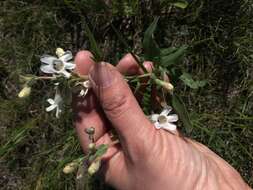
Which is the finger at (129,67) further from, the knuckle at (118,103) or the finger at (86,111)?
the knuckle at (118,103)

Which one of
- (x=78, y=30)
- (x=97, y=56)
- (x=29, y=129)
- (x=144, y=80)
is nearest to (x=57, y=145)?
(x=29, y=129)

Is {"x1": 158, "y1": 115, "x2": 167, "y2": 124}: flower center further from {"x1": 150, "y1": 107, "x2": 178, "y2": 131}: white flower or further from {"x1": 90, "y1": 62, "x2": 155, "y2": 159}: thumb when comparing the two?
{"x1": 90, "y1": 62, "x2": 155, "y2": 159}: thumb

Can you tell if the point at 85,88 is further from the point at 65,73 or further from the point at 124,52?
the point at 124,52

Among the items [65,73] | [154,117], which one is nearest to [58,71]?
[65,73]

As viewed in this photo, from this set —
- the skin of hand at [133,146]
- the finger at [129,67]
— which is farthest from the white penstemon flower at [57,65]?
the finger at [129,67]

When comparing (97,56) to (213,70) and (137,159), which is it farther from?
(213,70)
